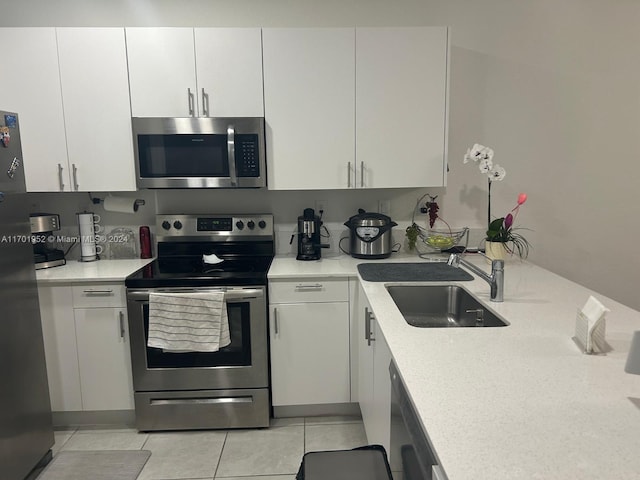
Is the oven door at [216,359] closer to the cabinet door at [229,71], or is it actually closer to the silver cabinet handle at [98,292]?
the silver cabinet handle at [98,292]

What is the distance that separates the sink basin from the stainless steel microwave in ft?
3.39

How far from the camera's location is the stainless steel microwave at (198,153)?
2.44 meters

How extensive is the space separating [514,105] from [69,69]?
2682mm

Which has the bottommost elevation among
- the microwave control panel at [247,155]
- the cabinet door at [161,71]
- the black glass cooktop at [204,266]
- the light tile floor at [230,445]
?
the light tile floor at [230,445]

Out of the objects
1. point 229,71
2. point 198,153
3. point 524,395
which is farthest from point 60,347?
point 524,395

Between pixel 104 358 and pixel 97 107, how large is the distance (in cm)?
140

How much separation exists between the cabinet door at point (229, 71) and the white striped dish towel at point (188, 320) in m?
1.04

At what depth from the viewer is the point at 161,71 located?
8.00 ft

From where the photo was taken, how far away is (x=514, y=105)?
286cm

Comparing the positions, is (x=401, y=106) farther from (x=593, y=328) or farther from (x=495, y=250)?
(x=593, y=328)

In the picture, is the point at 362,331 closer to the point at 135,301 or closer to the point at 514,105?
the point at 135,301

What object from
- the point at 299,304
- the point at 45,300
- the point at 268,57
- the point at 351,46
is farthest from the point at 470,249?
the point at 45,300

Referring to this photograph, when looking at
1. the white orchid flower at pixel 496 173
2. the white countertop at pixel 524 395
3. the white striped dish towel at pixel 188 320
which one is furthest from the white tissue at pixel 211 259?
the white orchid flower at pixel 496 173

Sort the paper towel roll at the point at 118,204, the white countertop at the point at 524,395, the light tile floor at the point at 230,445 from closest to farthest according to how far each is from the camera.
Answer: the white countertop at the point at 524,395 < the light tile floor at the point at 230,445 < the paper towel roll at the point at 118,204
